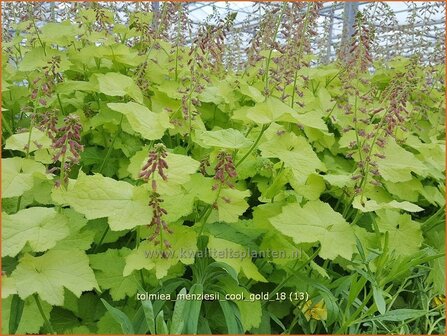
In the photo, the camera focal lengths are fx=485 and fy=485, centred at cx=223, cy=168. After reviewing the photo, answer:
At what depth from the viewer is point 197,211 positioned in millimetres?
1760

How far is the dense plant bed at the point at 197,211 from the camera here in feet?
4.57

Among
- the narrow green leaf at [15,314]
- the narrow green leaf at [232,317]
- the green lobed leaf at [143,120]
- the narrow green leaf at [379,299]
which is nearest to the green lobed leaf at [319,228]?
the narrow green leaf at [379,299]

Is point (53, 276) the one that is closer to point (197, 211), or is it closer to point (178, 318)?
point (178, 318)

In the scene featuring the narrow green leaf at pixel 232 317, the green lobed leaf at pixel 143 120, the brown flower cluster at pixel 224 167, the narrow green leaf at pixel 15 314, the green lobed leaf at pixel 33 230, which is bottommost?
the narrow green leaf at pixel 232 317

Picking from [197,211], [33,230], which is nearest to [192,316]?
[197,211]

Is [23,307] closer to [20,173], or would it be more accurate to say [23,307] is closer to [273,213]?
[20,173]

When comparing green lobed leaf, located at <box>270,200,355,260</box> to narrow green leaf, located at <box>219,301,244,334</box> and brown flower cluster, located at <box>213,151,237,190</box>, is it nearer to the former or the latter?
brown flower cluster, located at <box>213,151,237,190</box>

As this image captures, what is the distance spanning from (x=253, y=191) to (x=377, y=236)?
23.5 inches

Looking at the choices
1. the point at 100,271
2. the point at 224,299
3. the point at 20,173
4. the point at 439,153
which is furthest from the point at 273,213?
the point at 439,153

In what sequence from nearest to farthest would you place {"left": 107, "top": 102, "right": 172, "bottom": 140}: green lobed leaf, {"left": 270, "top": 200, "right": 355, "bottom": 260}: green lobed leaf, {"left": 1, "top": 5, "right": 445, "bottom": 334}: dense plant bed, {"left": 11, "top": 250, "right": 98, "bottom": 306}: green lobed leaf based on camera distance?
{"left": 11, "top": 250, "right": 98, "bottom": 306}: green lobed leaf, {"left": 1, "top": 5, "right": 445, "bottom": 334}: dense plant bed, {"left": 270, "top": 200, "right": 355, "bottom": 260}: green lobed leaf, {"left": 107, "top": 102, "right": 172, "bottom": 140}: green lobed leaf

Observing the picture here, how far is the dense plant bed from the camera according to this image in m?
1.39

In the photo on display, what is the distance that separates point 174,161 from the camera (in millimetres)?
1420

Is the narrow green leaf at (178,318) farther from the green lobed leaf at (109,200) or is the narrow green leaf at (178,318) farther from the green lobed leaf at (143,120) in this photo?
the green lobed leaf at (143,120)

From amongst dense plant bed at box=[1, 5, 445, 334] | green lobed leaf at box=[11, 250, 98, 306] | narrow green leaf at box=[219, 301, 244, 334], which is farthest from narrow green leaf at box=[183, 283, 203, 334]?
green lobed leaf at box=[11, 250, 98, 306]
